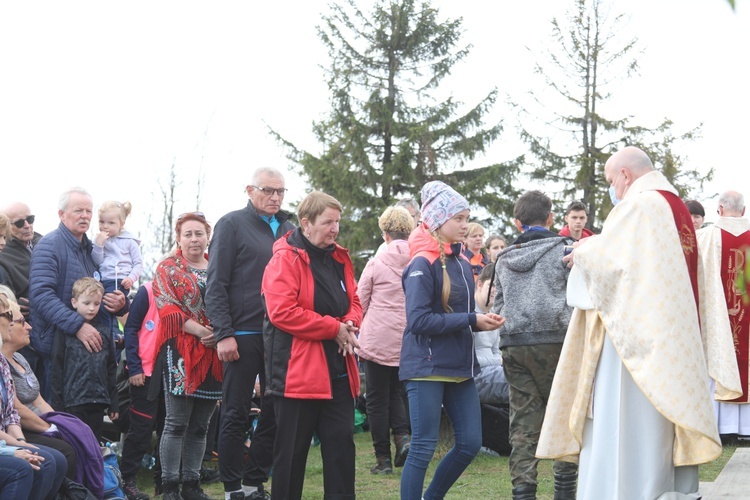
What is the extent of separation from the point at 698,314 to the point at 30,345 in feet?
15.1

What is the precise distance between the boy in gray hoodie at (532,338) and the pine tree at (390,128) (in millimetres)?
18997

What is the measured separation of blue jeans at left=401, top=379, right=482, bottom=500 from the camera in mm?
5465

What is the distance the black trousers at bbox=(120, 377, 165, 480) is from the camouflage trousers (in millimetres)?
2806

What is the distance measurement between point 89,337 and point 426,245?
103 inches

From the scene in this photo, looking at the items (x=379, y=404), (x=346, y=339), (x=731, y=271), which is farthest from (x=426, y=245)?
(x=731, y=271)

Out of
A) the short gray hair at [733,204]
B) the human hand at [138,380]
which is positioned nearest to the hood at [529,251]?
the human hand at [138,380]

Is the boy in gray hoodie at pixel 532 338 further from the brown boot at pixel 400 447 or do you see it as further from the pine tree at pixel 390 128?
the pine tree at pixel 390 128

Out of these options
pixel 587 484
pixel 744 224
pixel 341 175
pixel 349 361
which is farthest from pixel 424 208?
pixel 341 175

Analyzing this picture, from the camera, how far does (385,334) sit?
8031 mm

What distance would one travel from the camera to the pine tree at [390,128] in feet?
84.6

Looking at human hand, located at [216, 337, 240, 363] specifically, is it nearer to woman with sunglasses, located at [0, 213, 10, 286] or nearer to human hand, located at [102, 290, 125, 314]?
human hand, located at [102, 290, 125, 314]

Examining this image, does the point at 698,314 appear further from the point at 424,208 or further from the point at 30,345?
the point at 30,345

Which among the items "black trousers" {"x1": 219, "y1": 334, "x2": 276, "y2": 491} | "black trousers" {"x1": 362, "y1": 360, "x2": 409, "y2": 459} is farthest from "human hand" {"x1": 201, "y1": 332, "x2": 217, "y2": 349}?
"black trousers" {"x1": 362, "y1": 360, "x2": 409, "y2": 459}

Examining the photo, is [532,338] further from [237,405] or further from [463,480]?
[463,480]
